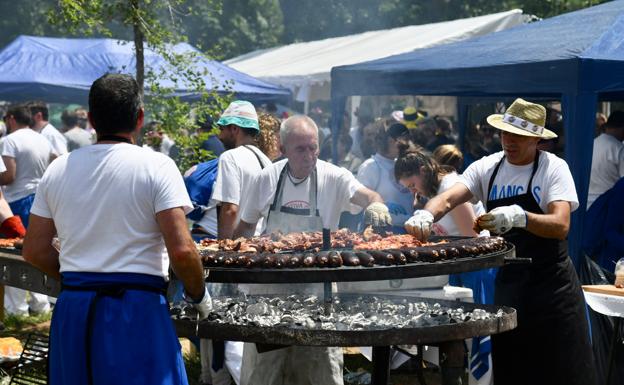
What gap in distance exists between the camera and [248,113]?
21.0ft

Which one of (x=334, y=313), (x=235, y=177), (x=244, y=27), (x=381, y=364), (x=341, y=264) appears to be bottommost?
(x=381, y=364)

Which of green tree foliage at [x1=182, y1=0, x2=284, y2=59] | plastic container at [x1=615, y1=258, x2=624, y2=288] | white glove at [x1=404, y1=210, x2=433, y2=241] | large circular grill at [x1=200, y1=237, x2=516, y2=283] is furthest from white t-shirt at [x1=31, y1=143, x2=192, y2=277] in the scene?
green tree foliage at [x1=182, y1=0, x2=284, y2=59]

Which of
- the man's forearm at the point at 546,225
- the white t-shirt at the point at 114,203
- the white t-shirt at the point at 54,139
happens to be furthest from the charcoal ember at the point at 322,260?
the white t-shirt at the point at 54,139

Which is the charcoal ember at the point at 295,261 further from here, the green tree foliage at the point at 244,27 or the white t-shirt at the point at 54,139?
the green tree foliage at the point at 244,27

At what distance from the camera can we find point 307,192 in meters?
5.45

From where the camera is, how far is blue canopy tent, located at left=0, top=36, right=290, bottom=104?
1461 centimetres

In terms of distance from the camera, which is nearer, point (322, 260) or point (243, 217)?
point (322, 260)

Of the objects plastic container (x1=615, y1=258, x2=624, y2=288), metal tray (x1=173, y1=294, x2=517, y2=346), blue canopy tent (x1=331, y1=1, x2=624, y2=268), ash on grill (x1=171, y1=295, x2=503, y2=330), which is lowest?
plastic container (x1=615, y1=258, x2=624, y2=288)

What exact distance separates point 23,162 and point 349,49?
13.0 m

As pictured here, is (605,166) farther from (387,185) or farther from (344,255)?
(344,255)

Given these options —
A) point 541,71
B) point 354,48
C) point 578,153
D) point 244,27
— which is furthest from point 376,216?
point 244,27

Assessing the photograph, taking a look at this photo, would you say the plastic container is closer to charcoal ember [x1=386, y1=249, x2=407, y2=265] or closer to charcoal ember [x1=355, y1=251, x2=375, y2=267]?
charcoal ember [x1=386, y1=249, x2=407, y2=265]

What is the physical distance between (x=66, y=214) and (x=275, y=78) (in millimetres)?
18348

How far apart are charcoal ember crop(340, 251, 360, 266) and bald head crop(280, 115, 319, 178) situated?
52.2 inches
